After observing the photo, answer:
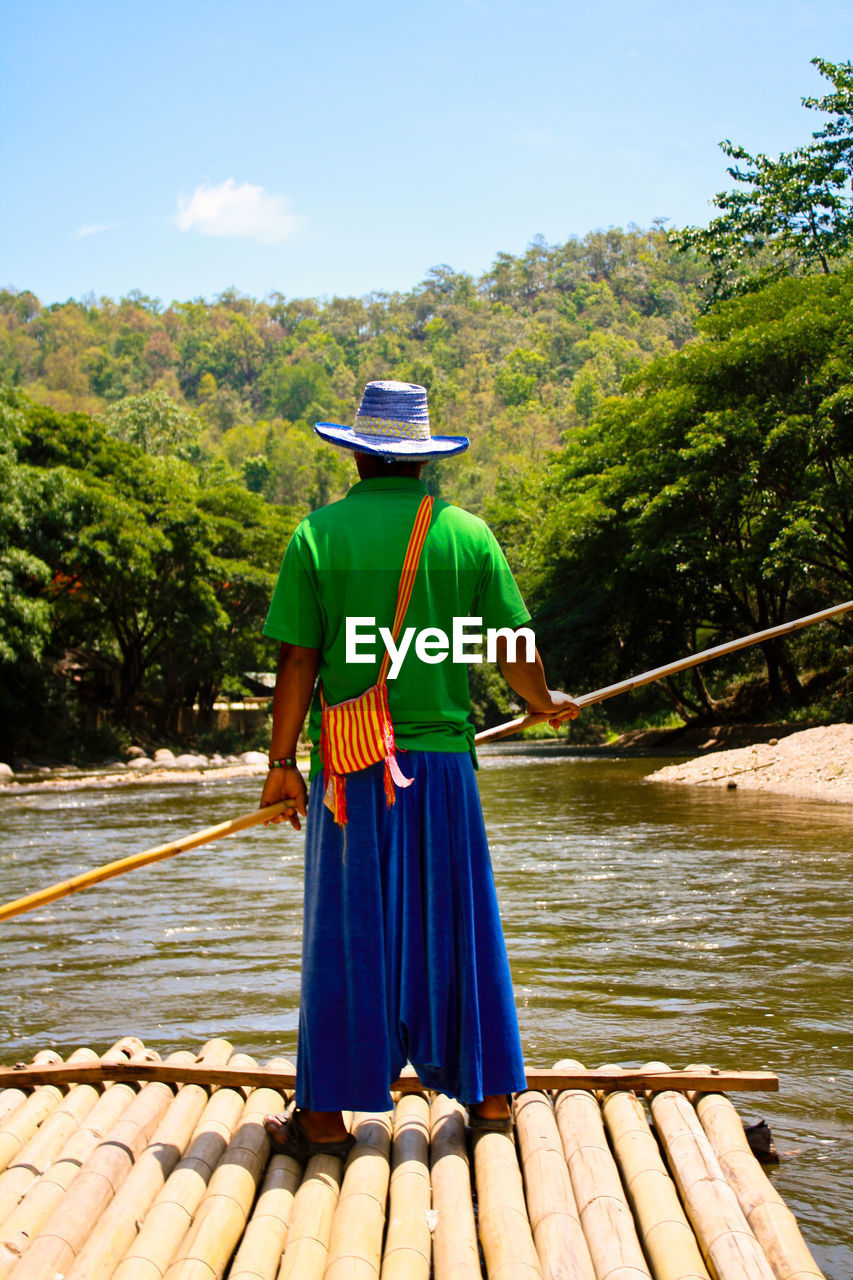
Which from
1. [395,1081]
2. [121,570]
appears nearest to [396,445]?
[395,1081]

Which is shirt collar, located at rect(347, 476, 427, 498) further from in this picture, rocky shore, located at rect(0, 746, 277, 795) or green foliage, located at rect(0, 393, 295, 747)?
green foliage, located at rect(0, 393, 295, 747)

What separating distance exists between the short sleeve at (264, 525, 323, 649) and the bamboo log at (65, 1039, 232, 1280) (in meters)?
1.26

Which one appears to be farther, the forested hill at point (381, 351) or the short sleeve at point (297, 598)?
the forested hill at point (381, 351)

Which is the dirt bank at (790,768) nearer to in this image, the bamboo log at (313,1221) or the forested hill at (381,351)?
the bamboo log at (313,1221)

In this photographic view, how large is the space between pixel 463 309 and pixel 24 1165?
152535 mm

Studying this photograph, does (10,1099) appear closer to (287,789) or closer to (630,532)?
(287,789)

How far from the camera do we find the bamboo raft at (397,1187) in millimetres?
2426

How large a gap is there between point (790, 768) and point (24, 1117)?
14092mm

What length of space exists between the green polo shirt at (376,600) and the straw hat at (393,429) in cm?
11

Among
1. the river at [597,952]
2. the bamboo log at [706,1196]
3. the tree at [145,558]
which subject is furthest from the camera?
the tree at [145,558]

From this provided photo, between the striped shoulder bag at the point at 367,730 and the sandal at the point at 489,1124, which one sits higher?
the striped shoulder bag at the point at 367,730

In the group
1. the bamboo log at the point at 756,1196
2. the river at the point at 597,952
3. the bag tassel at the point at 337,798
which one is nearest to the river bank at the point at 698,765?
the river at the point at 597,952

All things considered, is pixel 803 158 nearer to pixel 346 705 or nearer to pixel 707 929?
pixel 707 929

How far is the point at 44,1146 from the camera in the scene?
3.07 meters
